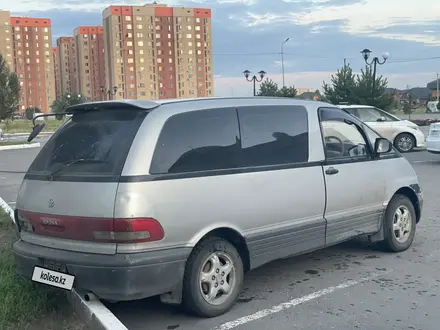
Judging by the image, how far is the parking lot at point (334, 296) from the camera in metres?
4.21

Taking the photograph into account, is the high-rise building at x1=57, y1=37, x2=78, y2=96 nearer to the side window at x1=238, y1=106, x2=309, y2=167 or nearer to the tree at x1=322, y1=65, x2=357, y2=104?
the tree at x1=322, y1=65, x2=357, y2=104

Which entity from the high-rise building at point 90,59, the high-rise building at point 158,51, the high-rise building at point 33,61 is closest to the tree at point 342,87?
the high-rise building at point 158,51

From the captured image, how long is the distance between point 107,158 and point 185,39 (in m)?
62.7

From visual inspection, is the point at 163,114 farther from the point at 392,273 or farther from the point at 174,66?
the point at 174,66

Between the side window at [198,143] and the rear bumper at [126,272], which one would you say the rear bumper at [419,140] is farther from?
the rear bumper at [126,272]

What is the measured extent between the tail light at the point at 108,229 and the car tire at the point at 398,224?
307 cm

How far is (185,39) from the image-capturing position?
64.8 meters

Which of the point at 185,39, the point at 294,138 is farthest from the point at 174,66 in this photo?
the point at 294,138

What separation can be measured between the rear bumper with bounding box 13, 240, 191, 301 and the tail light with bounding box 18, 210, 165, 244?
12 centimetres

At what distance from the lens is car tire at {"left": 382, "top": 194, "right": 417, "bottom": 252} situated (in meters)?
5.97

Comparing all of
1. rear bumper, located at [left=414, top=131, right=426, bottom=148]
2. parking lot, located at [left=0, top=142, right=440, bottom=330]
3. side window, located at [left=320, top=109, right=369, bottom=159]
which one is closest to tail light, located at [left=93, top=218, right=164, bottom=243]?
parking lot, located at [left=0, top=142, right=440, bottom=330]

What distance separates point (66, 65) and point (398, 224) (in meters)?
90.1

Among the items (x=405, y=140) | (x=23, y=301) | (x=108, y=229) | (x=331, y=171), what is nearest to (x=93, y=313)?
(x=108, y=229)

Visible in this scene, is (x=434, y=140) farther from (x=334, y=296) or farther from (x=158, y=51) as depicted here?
(x=158, y=51)
